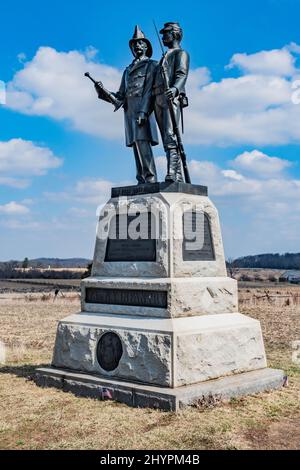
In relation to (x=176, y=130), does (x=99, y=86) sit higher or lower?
higher

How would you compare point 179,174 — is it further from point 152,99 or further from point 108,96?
point 108,96

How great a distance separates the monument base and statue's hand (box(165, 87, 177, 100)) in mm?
3800

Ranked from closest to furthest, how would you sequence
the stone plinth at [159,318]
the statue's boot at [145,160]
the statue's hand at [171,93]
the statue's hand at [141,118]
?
the stone plinth at [159,318]
the statue's hand at [171,93]
the statue's hand at [141,118]
the statue's boot at [145,160]

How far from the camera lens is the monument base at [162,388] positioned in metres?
5.97

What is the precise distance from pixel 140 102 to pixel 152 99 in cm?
18

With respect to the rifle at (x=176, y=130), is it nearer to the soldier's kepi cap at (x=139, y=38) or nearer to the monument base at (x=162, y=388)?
the soldier's kepi cap at (x=139, y=38)

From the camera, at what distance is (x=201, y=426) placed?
5352mm

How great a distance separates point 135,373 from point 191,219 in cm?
218

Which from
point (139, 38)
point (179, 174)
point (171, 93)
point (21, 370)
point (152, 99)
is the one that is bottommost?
point (21, 370)

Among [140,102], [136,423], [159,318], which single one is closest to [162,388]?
[136,423]

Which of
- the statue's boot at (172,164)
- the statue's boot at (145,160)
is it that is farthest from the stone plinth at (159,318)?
the statue's boot at (145,160)

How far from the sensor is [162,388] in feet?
20.2
